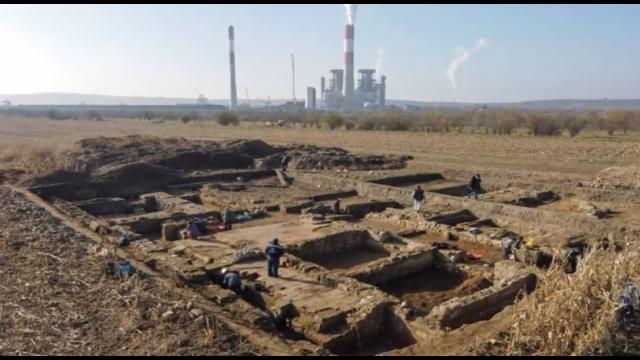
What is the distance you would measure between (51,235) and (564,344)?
35.1 ft

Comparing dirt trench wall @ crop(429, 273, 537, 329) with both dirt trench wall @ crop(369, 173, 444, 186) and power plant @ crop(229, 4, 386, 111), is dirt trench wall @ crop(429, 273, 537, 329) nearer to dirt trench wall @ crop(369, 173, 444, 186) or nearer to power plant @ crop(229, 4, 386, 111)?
dirt trench wall @ crop(369, 173, 444, 186)

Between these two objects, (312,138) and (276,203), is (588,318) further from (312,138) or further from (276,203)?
(312,138)

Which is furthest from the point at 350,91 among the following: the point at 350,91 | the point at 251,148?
the point at 251,148

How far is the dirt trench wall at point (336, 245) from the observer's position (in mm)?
11359

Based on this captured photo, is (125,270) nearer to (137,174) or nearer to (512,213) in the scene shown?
(512,213)

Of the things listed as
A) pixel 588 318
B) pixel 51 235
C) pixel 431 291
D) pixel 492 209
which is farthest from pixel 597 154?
pixel 51 235

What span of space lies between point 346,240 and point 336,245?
0.33m

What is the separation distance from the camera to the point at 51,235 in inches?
456

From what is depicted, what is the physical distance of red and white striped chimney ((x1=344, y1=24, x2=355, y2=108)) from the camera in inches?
5044

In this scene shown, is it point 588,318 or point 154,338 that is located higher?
point 588,318

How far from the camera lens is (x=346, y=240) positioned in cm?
1227

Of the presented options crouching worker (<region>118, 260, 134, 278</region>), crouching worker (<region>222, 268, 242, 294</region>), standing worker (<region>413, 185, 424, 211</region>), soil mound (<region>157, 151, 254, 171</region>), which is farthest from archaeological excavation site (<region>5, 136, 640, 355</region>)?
soil mound (<region>157, 151, 254, 171</region>)

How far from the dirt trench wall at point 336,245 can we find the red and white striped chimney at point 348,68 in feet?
396

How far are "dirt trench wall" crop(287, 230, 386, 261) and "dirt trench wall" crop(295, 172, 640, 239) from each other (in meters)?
4.32
